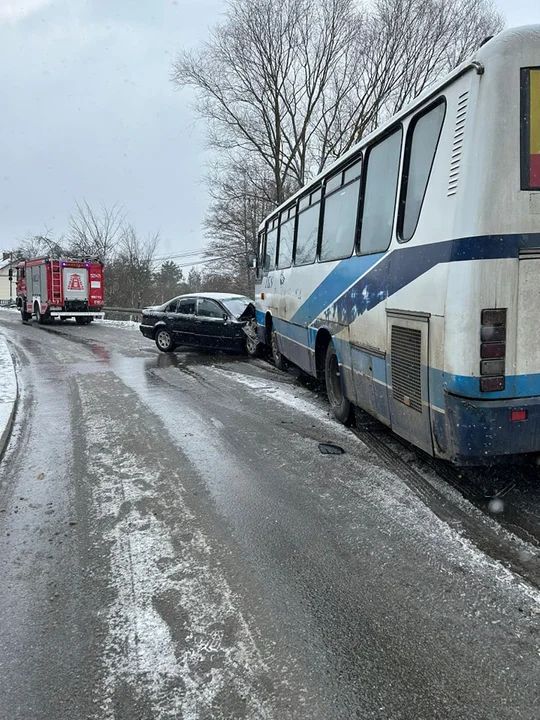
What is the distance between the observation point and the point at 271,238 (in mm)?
11328

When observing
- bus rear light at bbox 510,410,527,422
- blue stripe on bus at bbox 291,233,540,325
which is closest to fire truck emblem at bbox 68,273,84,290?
blue stripe on bus at bbox 291,233,540,325

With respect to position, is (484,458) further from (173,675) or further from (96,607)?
(96,607)

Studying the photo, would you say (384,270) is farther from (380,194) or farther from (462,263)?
(462,263)

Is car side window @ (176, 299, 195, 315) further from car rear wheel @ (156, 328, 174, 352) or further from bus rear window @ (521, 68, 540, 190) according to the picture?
bus rear window @ (521, 68, 540, 190)

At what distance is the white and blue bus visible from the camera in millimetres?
3389

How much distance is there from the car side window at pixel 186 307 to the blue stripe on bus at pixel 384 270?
20.4ft

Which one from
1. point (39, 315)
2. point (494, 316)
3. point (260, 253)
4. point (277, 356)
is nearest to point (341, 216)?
point (494, 316)

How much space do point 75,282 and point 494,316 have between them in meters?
24.4

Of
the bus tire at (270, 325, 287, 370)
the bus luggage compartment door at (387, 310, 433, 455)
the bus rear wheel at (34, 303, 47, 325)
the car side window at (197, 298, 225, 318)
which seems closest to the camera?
the bus luggage compartment door at (387, 310, 433, 455)

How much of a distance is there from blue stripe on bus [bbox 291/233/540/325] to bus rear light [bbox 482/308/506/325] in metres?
0.34

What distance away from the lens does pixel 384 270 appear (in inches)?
188

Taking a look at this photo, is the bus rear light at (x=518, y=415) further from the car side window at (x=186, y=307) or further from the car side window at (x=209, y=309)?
the car side window at (x=186, y=307)

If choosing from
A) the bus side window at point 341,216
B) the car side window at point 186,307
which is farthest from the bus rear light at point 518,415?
the car side window at point 186,307

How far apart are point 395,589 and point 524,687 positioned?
0.88m
